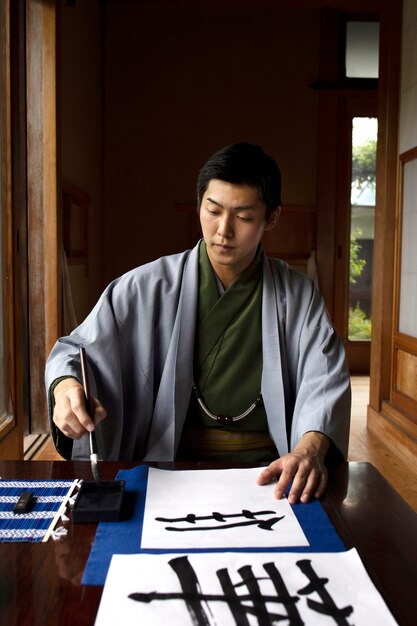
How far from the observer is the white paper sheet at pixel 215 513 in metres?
0.89

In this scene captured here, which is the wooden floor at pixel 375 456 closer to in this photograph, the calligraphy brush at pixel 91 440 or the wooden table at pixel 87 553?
the wooden table at pixel 87 553

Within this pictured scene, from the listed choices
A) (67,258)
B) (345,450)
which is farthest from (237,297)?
(67,258)

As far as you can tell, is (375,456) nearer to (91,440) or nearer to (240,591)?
(91,440)

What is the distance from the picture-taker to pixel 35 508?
3.24ft

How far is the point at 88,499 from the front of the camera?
98 cm

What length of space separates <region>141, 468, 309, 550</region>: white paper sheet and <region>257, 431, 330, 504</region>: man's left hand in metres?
0.02

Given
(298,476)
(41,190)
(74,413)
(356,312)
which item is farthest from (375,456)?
(356,312)

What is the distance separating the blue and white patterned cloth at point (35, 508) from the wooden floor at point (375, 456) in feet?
6.63

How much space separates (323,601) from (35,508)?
47cm

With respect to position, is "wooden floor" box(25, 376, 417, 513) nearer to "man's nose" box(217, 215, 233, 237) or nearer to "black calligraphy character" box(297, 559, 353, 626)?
"man's nose" box(217, 215, 233, 237)

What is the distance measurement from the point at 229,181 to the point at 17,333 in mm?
1684

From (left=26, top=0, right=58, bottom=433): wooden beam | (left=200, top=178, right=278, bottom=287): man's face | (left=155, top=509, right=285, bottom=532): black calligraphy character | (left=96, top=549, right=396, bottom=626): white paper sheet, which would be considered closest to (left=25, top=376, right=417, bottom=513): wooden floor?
(left=26, top=0, right=58, bottom=433): wooden beam

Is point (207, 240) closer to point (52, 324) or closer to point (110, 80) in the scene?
point (52, 324)

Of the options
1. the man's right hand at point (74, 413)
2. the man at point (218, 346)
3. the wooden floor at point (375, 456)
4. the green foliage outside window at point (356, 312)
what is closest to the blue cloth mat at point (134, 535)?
the man's right hand at point (74, 413)
